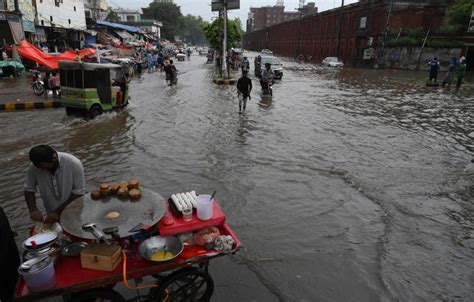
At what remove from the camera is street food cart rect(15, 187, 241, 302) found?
122 inches

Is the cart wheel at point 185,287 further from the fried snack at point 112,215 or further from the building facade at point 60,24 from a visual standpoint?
the building facade at point 60,24

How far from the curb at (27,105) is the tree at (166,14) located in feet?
306

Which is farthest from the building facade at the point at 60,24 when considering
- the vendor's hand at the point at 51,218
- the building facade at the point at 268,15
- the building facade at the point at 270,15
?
the building facade at the point at 270,15

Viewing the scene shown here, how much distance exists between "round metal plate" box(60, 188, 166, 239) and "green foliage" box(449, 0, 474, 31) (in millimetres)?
38600

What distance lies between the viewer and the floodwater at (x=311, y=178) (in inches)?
181

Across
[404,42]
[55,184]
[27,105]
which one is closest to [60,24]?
[27,105]

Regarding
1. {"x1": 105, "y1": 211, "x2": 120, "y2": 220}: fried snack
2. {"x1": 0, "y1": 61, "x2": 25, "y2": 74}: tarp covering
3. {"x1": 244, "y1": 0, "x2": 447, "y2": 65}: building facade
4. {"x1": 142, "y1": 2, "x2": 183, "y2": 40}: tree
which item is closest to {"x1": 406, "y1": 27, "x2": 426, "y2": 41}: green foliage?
{"x1": 244, "y1": 0, "x2": 447, "y2": 65}: building facade

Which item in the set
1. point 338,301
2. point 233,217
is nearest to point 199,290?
point 338,301

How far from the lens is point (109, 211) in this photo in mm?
3654

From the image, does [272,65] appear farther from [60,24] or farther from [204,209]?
[204,209]

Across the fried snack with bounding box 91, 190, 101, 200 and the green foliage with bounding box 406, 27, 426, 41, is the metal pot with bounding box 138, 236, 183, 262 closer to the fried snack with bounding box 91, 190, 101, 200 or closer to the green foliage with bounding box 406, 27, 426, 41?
the fried snack with bounding box 91, 190, 101, 200

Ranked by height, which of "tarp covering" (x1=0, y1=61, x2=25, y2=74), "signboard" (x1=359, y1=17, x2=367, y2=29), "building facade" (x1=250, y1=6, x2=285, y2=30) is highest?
"building facade" (x1=250, y1=6, x2=285, y2=30)

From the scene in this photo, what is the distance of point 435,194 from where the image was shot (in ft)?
22.6

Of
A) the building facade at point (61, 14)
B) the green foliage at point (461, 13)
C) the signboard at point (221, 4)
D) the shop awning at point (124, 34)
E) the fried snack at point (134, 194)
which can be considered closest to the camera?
the fried snack at point (134, 194)
